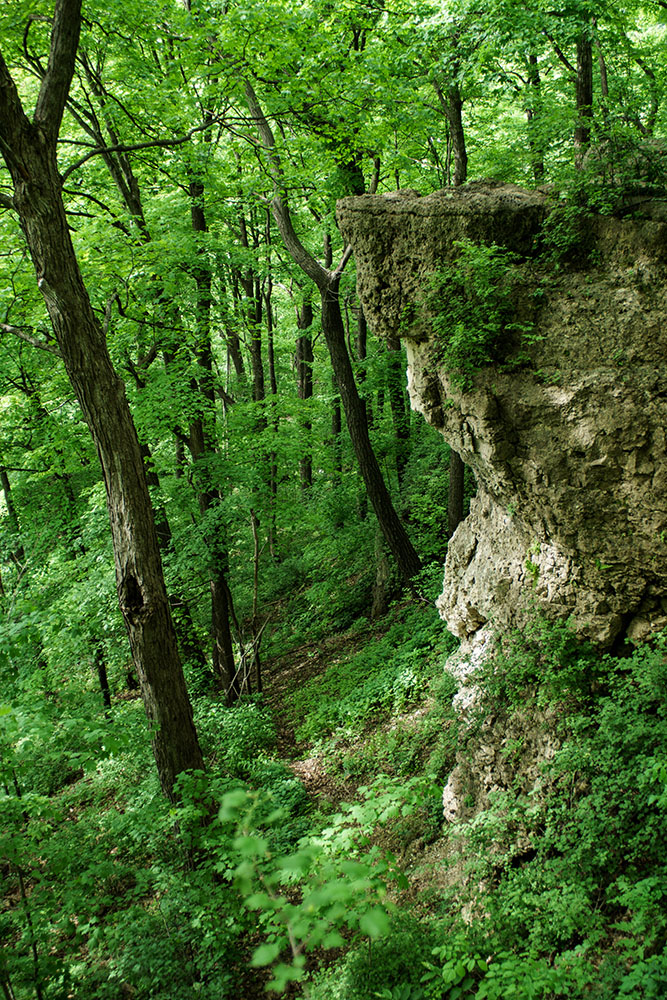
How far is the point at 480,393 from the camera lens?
209 inches

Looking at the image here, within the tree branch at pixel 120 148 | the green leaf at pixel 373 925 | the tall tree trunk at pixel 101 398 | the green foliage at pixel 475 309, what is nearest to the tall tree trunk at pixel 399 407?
the green foliage at pixel 475 309

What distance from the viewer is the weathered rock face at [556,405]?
455 cm

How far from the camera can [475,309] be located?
5180mm

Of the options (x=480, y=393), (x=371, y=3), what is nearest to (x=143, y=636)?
(x=480, y=393)

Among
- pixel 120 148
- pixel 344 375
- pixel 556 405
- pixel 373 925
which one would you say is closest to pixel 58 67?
pixel 120 148

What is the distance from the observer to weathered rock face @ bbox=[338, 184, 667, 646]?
14.9 ft

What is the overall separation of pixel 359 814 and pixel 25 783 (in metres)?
6.97

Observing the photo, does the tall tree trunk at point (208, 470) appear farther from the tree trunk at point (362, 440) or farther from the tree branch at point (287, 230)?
the tree trunk at point (362, 440)

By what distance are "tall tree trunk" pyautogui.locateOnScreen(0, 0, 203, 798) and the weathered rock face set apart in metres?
2.80

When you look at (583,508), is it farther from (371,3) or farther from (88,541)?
(371,3)

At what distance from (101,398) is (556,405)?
405 cm

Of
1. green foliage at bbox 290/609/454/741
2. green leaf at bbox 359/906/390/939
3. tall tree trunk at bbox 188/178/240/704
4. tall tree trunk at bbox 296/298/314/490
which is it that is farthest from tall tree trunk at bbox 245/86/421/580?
green leaf at bbox 359/906/390/939

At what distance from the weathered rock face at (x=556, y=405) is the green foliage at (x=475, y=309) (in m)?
0.15

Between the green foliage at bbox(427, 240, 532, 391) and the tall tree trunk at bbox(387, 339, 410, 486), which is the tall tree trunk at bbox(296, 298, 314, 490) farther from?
the green foliage at bbox(427, 240, 532, 391)
